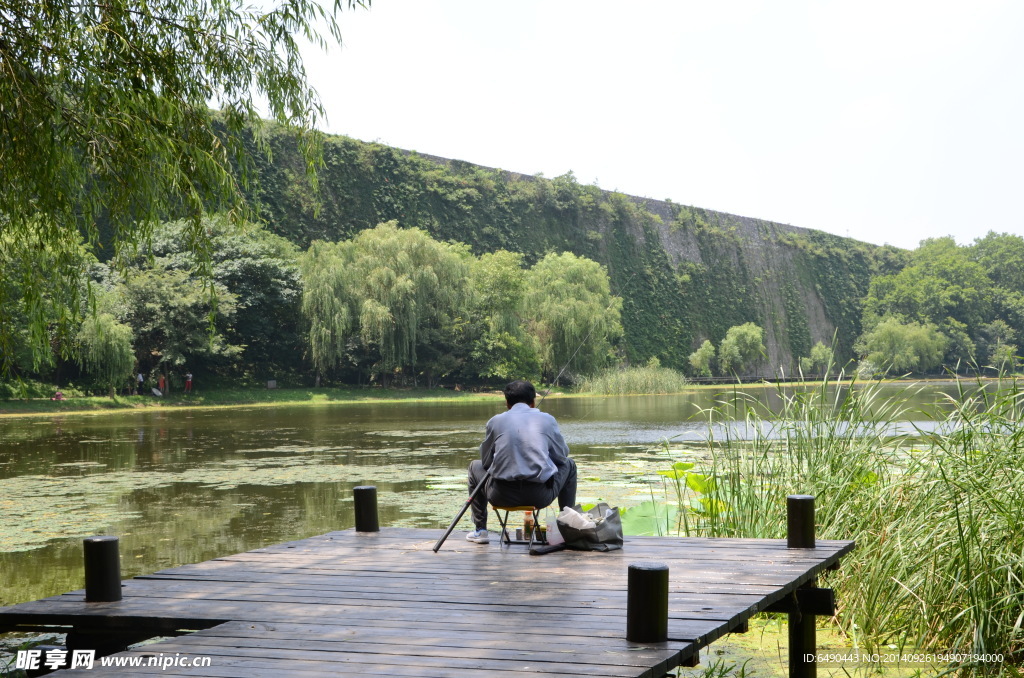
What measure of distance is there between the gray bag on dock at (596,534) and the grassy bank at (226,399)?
20.5 m

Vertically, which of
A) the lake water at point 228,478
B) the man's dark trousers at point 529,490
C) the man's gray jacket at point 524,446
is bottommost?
the lake water at point 228,478

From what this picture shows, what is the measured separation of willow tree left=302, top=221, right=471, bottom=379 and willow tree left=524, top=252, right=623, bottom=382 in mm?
3985

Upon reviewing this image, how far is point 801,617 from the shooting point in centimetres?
372

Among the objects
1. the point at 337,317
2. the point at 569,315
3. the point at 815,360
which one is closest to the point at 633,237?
the point at 815,360

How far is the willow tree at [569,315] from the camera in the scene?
106 ft

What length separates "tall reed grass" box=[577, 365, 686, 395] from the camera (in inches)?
1276

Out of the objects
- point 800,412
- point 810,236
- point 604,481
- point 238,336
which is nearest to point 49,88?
point 800,412

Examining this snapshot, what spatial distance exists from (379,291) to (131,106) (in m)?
23.8

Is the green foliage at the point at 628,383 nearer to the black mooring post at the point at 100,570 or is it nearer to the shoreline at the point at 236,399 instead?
the shoreline at the point at 236,399

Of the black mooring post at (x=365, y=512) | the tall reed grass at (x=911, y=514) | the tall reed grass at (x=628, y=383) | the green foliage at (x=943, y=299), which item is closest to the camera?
the tall reed grass at (x=911, y=514)

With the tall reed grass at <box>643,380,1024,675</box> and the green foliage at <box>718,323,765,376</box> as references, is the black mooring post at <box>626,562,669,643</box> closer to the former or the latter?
the tall reed grass at <box>643,380,1024,675</box>

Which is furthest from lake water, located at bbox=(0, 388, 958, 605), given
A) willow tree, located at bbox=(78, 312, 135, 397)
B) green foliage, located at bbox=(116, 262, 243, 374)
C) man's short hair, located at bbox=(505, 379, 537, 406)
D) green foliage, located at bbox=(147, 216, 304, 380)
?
green foliage, located at bbox=(147, 216, 304, 380)

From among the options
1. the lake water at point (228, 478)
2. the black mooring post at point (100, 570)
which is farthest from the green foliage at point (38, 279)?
the black mooring post at point (100, 570)

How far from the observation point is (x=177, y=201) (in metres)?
5.39
